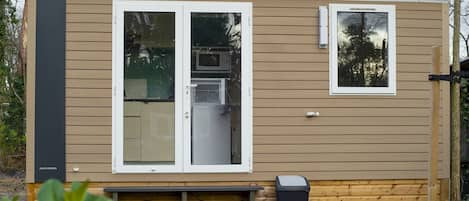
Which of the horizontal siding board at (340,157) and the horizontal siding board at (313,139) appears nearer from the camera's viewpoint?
the horizontal siding board at (313,139)

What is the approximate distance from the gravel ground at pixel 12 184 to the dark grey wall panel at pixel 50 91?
3.41 m

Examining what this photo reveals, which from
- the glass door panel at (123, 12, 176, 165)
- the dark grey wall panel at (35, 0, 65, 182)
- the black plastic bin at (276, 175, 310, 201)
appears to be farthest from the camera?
the glass door panel at (123, 12, 176, 165)

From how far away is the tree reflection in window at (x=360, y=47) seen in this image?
542cm

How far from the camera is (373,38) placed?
546 centimetres

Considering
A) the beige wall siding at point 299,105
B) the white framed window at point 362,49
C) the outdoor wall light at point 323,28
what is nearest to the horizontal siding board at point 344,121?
the beige wall siding at point 299,105

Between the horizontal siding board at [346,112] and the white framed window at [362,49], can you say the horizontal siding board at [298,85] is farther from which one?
the horizontal siding board at [346,112]

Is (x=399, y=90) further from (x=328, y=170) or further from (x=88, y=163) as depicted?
(x=88, y=163)

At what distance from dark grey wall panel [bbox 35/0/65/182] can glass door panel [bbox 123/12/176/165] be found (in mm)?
567

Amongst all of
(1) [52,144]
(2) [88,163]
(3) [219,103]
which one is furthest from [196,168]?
(1) [52,144]

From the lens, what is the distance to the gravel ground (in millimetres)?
9141

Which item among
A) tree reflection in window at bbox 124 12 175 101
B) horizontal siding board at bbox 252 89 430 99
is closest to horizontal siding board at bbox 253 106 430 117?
horizontal siding board at bbox 252 89 430 99

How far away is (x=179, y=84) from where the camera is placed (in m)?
5.23

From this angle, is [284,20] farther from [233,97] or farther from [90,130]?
[90,130]

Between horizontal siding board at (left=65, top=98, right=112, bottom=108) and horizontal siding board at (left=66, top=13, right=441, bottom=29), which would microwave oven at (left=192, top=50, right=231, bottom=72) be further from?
horizontal siding board at (left=65, top=98, right=112, bottom=108)
